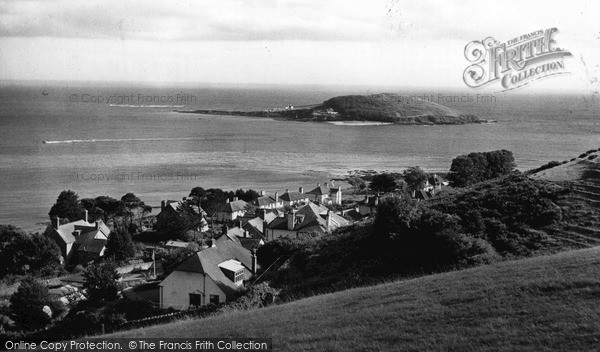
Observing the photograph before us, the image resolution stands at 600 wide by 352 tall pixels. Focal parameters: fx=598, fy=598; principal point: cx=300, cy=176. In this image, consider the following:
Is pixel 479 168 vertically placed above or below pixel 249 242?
above

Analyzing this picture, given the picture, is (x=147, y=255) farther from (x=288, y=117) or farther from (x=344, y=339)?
(x=288, y=117)

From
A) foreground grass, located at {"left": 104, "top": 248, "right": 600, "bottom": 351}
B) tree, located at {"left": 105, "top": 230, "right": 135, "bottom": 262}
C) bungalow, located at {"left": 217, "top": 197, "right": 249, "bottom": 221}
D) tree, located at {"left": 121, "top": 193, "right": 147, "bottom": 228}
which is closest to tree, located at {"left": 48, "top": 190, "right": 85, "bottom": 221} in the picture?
tree, located at {"left": 121, "top": 193, "right": 147, "bottom": 228}

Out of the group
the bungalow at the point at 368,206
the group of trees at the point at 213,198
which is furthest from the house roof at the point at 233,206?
the bungalow at the point at 368,206

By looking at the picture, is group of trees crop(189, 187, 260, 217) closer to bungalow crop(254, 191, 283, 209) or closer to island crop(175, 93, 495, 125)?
bungalow crop(254, 191, 283, 209)

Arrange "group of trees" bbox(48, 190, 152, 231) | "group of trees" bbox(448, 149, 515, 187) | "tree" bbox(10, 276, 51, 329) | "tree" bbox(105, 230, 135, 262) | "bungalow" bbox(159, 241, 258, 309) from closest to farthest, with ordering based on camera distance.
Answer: "tree" bbox(10, 276, 51, 329), "bungalow" bbox(159, 241, 258, 309), "tree" bbox(105, 230, 135, 262), "group of trees" bbox(48, 190, 152, 231), "group of trees" bbox(448, 149, 515, 187)

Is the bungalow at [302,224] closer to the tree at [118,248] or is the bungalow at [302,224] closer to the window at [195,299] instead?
the tree at [118,248]

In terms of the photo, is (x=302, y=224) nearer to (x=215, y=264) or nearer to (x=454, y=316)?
(x=215, y=264)

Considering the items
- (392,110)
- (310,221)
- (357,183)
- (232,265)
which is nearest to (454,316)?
(232,265)
